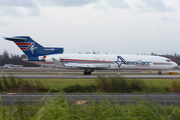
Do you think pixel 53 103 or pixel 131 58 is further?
pixel 131 58

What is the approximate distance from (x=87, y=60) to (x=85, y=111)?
26.4 metres

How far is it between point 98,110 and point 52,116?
1.43 metres

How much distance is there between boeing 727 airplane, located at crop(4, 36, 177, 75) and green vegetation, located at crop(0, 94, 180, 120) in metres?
25.3

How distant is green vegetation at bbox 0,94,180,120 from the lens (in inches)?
232

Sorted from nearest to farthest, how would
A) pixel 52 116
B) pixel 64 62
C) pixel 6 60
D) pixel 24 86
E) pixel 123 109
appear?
pixel 52 116, pixel 123 109, pixel 24 86, pixel 64 62, pixel 6 60

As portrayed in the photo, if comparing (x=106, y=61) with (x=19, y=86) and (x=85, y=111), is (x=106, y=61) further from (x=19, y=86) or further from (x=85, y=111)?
(x=85, y=111)

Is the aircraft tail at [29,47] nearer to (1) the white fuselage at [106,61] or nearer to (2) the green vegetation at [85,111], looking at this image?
(1) the white fuselage at [106,61]

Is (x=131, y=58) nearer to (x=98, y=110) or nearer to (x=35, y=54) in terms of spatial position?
(x=35, y=54)

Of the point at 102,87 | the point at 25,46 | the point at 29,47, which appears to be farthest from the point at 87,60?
the point at 102,87

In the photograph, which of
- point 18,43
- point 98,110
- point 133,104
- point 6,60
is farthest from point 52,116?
point 6,60

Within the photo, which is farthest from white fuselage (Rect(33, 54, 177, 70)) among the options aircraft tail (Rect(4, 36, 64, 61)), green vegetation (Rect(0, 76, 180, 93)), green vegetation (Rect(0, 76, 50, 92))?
green vegetation (Rect(0, 76, 50, 92))

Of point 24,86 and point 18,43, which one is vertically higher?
point 18,43

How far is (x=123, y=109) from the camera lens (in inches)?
246

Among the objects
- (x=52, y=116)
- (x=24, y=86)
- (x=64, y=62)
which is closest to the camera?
(x=52, y=116)
